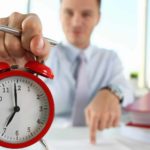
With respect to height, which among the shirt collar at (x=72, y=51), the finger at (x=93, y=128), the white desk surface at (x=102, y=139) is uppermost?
the shirt collar at (x=72, y=51)

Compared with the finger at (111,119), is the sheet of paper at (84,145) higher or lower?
lower

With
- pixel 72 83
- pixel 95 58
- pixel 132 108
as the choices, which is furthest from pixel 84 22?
pixel 132 108

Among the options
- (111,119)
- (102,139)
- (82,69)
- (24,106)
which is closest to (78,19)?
(82,69)

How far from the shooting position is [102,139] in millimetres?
1152

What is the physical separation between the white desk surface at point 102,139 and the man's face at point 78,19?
0.61 metres

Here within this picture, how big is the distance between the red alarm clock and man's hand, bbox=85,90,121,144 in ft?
1.73

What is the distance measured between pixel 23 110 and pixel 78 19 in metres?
1.22

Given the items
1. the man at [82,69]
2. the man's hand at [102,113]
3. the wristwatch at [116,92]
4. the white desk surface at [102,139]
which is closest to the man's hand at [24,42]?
the white desk surface at [102,139]

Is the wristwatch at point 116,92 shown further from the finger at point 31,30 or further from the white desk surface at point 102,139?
the finger at point 31,30

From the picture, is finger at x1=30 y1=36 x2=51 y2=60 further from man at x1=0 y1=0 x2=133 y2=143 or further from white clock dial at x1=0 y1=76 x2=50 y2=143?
man at x1=0 y1=0 x2=133 y2=143

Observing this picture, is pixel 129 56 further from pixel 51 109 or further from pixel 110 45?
pixel 51 109

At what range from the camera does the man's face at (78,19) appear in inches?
69.1

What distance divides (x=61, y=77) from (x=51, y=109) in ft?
3.68

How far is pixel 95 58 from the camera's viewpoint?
1.86 m
